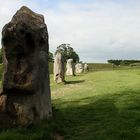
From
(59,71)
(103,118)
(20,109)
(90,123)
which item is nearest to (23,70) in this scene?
(20,109)

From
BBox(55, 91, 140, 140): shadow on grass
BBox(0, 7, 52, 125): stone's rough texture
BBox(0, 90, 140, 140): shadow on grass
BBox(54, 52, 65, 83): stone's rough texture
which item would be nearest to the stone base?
BBox(0, 7, 52, 125): stone's rough texture

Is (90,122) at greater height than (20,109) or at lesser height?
lesser

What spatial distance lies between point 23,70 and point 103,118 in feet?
11.3

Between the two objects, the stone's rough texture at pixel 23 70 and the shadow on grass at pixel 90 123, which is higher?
the stone's rough texture at pixel 23 70

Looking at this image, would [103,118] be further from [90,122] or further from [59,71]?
[59,71]

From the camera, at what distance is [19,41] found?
43.3 feet

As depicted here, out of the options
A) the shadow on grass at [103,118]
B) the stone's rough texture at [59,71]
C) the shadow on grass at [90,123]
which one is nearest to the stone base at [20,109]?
the shadow on grass at [90,123]

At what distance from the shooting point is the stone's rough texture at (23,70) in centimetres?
1321

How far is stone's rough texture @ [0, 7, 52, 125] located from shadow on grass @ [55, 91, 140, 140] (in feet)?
4.22

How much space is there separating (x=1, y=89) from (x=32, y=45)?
1621 mm

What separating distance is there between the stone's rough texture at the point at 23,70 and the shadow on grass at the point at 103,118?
1.29 metres

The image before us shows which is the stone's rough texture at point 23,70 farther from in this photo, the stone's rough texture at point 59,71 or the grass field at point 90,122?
the stone's rough texture at point 59,71

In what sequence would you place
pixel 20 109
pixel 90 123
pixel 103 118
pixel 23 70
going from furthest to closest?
1. pixel 103 118
2. pixel 90 123
3. pixel 23 70
4. pixel 20 109

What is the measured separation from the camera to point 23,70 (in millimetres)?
13461
